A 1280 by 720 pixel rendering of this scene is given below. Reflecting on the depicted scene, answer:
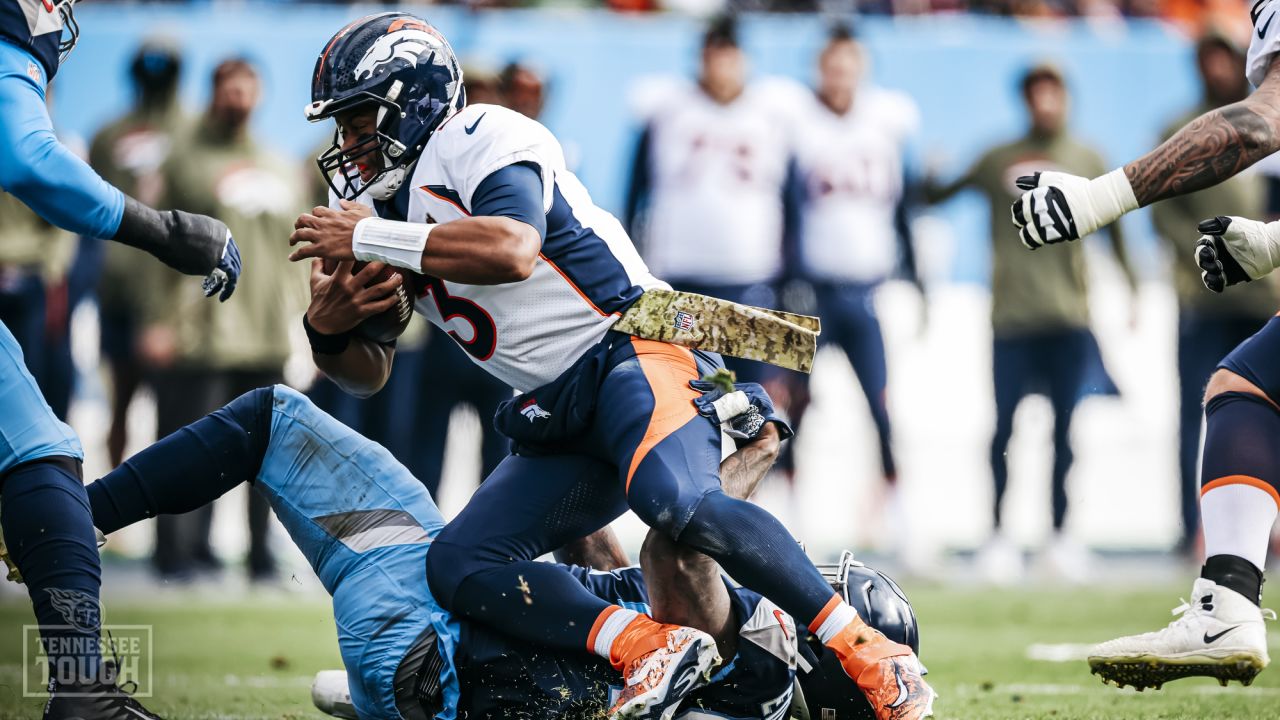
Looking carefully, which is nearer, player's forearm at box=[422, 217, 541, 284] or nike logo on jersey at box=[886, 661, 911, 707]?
nike logo on jersey at box=[886, 661, 911, 707]

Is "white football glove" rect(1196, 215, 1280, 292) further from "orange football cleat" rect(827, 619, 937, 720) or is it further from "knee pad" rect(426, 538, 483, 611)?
Answer: "knee pad" rect(426, 538, 483, 611)

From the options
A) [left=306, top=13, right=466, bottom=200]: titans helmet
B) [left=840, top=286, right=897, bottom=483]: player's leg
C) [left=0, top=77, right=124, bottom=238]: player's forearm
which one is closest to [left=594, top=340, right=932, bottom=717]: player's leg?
[left=306, top=13, right=466, bottom=200]: titans helmet

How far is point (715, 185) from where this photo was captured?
27.7 feet

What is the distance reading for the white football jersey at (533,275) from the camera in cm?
384

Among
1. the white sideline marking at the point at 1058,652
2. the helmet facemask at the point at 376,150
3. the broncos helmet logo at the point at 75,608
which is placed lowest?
the white sideline marking at the point at 1058,652

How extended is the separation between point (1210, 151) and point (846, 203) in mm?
4992

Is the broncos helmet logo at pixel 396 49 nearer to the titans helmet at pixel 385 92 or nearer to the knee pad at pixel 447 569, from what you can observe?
the titans helmet at pixel 385 92

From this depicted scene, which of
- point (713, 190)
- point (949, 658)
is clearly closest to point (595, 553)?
point (949, 658)

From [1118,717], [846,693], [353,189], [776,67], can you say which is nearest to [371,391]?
[353,189]

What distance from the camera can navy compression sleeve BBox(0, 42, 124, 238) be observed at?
3.56m

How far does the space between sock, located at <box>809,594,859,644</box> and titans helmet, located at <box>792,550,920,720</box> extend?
0.10 m

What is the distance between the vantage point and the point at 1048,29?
10.1 metres

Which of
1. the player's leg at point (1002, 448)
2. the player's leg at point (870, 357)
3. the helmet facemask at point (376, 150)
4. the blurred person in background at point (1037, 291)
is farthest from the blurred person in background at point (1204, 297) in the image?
the helmet facemask at point (376, 150)

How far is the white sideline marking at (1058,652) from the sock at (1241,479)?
5.64ft
